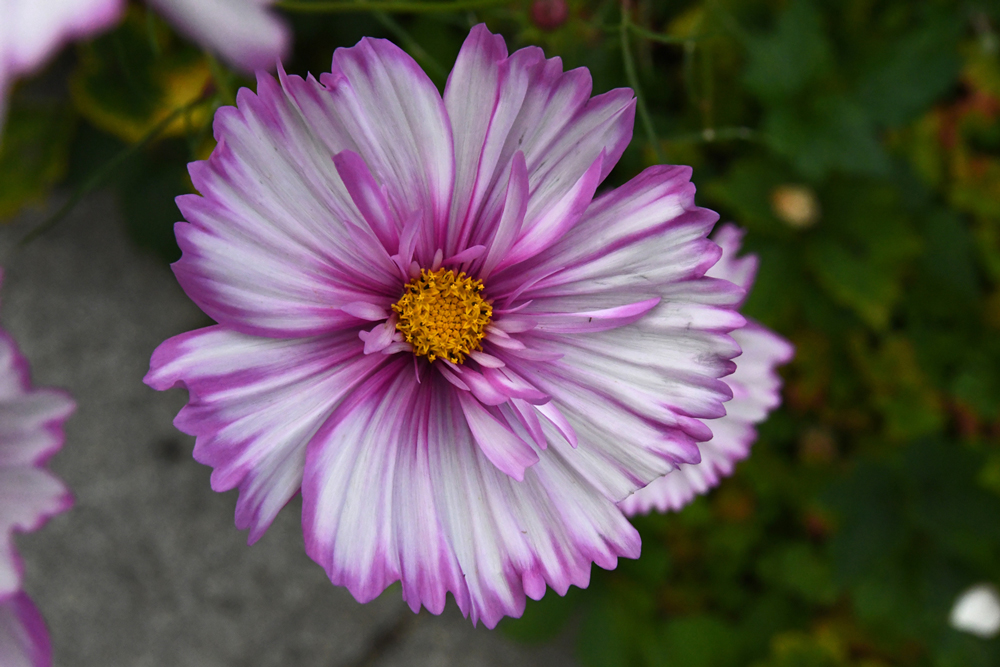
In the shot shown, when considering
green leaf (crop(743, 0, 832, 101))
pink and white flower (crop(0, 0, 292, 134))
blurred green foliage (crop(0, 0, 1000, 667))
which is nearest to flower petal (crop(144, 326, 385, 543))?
pink and white flower (crop(0, 0, 292, 134))

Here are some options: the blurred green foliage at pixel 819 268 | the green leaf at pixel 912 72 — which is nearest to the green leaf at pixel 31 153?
the blurred green foliage at pixel 819 268

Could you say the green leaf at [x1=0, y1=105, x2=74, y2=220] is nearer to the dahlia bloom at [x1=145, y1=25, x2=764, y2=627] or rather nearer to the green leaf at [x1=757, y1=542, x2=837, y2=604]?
the dahlia bloom at [x1=145, y1=25, x2=764, y2=627]

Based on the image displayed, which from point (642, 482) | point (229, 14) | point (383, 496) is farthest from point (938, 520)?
point (229, 14)

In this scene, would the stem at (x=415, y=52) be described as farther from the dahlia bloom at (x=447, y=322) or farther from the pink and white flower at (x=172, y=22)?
the pink and white flower at (x=172, y=22)

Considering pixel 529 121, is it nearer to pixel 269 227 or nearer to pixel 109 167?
pixel 269 227

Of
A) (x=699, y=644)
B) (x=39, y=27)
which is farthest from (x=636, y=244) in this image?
(x=699, y=644)

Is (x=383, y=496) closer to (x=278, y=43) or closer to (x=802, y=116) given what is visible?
(x=278, y=43)
